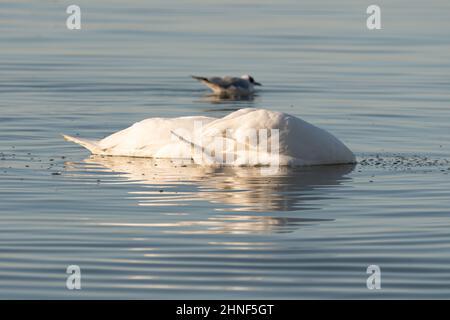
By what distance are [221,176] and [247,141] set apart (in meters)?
0.66

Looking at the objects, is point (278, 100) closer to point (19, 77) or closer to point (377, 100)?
point (377, 100)

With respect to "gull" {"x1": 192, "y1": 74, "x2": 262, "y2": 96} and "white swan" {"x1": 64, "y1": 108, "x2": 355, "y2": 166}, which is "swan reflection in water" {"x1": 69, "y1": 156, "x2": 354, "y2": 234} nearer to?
"white swan" {"x1": 64, "y1": 108, "x2": 355, "y2": 166}

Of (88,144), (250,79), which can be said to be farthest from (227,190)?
(250,79)

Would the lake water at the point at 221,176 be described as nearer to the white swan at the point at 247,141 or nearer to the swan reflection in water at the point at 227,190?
the swan reflection in water at the point at 227,190

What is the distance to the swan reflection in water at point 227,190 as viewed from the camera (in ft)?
42.3

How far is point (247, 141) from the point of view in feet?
53.4

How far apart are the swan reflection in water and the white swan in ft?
0.42

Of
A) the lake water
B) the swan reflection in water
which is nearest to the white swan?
the swan reflection in water

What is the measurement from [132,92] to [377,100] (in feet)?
14.4

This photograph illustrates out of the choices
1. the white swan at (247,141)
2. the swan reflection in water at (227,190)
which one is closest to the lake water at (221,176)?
the swan reflection in water at (227,190)

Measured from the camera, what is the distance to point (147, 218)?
13.0 m

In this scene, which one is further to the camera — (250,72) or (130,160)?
(250,72)

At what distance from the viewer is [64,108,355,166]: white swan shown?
53.0 ft
